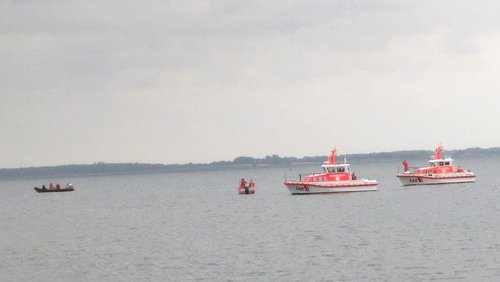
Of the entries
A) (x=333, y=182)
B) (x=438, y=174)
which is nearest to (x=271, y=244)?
(x=333, y=182)

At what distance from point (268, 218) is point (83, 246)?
28.4m

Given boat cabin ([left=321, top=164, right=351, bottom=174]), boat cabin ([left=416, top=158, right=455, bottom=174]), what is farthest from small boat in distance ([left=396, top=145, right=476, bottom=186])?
boat cabin ([left=321, top=164, right=351, bottom=174])

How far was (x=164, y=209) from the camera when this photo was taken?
135m

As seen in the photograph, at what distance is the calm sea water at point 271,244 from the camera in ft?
188

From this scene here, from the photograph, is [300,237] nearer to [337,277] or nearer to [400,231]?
[400,231]

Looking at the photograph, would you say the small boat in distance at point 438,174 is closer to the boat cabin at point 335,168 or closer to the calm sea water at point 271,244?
the boat cabin at point 335,168

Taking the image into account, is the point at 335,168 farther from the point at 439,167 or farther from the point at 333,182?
the point at 439,167

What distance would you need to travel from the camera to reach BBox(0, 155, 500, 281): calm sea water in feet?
188

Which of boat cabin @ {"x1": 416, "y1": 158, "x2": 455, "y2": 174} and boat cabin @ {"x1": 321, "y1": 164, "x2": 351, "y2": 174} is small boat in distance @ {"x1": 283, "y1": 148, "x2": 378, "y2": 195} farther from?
boat cabin @ {"x1": 416, "y1": 158, "x2": 455, "y2": 174}

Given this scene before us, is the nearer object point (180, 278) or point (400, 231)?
point (180, 278)

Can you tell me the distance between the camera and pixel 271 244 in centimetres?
7319

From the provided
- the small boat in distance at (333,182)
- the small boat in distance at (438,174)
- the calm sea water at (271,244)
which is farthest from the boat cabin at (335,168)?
the small boat in distance at (438,174)

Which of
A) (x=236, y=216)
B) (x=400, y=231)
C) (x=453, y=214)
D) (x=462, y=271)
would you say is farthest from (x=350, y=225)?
(x=462, y=271)

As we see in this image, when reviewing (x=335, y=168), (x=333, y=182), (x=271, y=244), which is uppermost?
(x=335, y=168)
